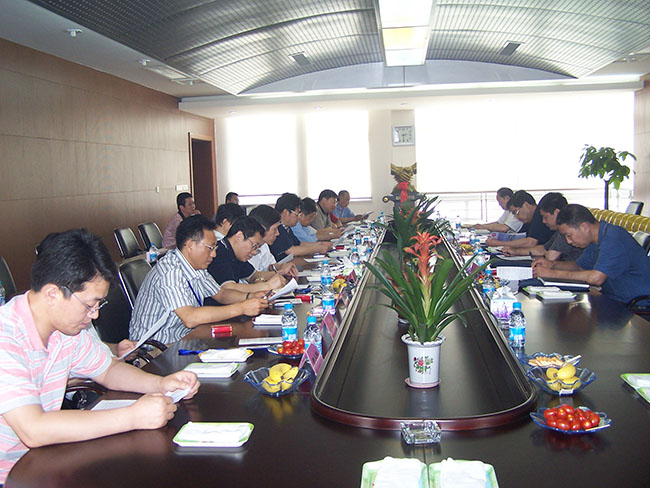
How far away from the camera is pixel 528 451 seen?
1533 mm

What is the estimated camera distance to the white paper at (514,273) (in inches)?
155

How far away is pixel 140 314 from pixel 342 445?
1.79 meters

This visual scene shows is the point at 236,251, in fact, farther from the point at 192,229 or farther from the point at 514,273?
the point at 514,273

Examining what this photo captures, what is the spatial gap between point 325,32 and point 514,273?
4.50 meters

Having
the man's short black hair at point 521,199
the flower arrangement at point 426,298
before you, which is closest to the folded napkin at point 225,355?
the flower arrangement at point 426,298

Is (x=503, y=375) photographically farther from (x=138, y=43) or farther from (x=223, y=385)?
(x=138, y=43)

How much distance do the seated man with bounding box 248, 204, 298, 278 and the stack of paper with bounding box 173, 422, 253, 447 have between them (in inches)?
102

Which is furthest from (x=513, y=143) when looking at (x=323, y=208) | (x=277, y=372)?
(x=277, y=372)

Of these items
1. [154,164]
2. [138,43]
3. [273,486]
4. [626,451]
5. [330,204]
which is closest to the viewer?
[273,486]

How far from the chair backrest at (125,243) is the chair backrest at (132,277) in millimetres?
3103

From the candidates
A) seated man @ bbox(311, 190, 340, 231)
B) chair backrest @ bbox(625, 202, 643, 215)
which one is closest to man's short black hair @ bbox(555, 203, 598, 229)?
seated man @ bbox(311, 190, 340, 231)

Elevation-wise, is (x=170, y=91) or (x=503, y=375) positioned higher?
(x=170, y=91)

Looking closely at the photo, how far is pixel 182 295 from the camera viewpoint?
10.0 feet

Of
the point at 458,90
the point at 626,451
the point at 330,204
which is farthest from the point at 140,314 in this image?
the point at 458,90
